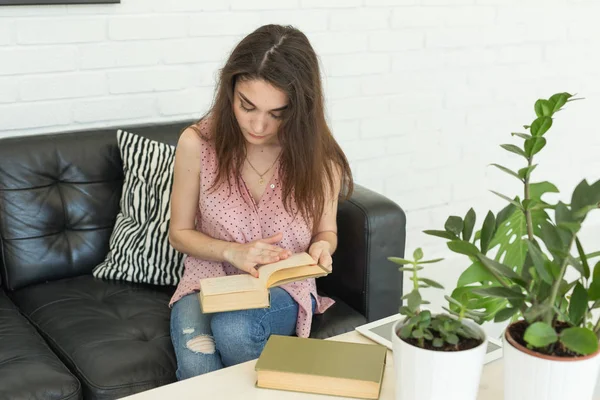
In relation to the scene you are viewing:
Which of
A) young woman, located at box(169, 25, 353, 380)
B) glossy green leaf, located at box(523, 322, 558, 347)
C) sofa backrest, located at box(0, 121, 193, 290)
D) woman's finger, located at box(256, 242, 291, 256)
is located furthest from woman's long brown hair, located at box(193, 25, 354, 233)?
glossy green leaf, located at box(523, 322, 558, 347)

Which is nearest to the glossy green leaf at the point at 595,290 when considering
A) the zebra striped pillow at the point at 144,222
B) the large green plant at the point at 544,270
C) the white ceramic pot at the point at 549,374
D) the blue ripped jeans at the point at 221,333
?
the large green plant at the point at 544,270

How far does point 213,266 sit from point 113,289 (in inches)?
12.9

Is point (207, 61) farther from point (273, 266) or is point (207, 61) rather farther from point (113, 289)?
point (273, 266)

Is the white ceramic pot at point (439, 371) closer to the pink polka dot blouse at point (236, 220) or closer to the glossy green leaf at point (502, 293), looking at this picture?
the glossy green leaf at point (502, 293)

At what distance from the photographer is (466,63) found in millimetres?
3068

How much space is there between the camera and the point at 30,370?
1.60m

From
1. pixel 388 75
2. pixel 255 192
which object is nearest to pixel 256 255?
pixel 255 192

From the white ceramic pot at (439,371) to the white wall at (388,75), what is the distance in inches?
61.6

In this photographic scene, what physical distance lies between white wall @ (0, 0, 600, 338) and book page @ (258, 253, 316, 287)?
38.4 inches

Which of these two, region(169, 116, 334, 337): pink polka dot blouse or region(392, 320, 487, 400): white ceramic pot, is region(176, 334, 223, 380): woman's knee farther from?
region(392, 320, 487, 400): white ceramic pot

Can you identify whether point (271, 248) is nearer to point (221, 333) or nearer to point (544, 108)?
point (221, 333)

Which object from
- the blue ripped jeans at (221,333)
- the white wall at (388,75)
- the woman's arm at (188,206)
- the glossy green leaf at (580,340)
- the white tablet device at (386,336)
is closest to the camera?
the glossy green leaf at (580,340)

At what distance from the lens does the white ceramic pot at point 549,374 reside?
1.02 m

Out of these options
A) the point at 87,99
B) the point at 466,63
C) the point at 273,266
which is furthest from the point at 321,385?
the point at 466,63
